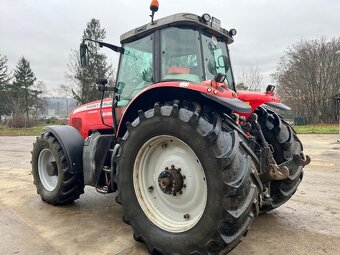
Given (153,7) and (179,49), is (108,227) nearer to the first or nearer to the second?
(179,49)

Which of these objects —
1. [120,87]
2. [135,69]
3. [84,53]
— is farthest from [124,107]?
[84,53]

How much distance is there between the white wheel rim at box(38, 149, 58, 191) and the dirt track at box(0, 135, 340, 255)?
0.30 m

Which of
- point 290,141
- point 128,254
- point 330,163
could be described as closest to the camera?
point 128,254

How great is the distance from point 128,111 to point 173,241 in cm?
157

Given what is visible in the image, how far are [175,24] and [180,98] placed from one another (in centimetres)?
89

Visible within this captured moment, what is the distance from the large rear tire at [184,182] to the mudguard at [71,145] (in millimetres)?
1436

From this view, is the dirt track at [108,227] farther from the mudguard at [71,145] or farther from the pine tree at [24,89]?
the pine tree at [24,89]

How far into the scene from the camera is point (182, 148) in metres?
3.24

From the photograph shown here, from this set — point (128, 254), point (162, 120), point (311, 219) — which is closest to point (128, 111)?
point (162, 120)

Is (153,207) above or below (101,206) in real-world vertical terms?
above

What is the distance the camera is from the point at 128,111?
3783 mm

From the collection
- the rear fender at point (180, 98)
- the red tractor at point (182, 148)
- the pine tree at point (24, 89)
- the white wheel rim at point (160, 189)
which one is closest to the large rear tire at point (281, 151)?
the red tractor at point (182, 148)

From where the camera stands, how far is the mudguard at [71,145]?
4.61m

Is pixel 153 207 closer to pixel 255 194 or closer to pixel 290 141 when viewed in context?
pixel 255 194
